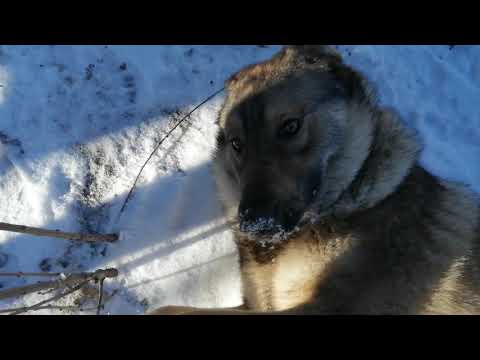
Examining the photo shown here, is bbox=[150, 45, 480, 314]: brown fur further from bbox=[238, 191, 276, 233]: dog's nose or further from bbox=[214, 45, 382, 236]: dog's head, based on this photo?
bbox=[238, 191, 276, 233]: dog's nose

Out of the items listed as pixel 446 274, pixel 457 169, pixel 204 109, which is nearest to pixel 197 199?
pixel 204 109

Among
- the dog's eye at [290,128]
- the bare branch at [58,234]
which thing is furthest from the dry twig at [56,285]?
the dog's eye at [290,128]

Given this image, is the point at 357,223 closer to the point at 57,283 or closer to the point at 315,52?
the point at 315,52

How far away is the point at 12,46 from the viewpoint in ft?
12.4

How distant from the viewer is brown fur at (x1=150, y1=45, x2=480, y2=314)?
1.95m

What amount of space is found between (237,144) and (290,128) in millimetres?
357

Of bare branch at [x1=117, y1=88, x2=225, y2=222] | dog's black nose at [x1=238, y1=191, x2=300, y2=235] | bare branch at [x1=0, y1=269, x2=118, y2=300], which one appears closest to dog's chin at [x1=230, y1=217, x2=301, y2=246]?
dog's black nose at [x1=238, y1=191, x2=300, y2=235]

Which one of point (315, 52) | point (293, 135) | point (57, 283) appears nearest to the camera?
point (293, 135)

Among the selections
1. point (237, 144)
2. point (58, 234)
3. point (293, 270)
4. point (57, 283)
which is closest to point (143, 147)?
point (58, 234)

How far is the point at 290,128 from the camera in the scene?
6.80 ft

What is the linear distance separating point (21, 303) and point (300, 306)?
283cm

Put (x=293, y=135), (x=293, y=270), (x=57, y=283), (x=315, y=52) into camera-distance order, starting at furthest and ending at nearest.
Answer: (x=57, y=283) → (x=315, y=52) → (x=293, y=270) → (x=293, y=135)

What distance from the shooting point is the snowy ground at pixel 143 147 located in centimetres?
352

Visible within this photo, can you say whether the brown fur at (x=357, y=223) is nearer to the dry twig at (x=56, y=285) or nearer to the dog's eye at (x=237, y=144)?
the dog's eye at (x=237, y=144)
